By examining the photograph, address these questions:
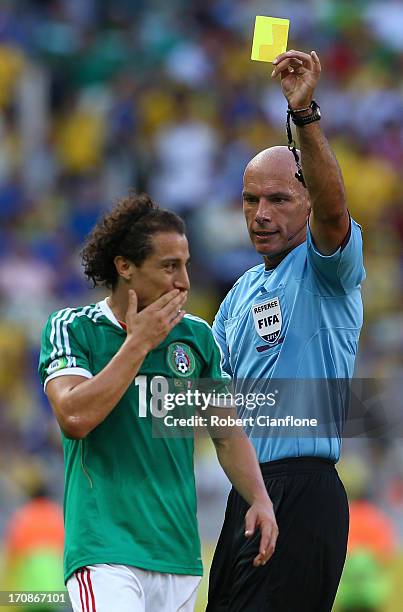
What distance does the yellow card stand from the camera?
14.8ft

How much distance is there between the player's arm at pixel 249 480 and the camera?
4211mm

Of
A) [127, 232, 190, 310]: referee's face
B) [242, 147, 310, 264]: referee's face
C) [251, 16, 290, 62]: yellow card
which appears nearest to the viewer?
[127, 232, 190, 310]: referee's face

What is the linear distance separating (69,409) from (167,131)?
365 inches

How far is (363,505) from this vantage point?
28.1ft

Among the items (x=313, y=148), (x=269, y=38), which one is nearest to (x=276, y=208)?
(x=313, y=148)

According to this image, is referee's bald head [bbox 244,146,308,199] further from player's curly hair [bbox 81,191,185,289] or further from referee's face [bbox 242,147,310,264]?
player's curly hair [bbox 81,191,185,289]

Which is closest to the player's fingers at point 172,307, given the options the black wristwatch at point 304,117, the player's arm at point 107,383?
the player's arm at point 107,383

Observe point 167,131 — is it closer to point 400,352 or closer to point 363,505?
point 400,352

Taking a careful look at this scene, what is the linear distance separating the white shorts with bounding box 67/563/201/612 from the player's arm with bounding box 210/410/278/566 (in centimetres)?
27

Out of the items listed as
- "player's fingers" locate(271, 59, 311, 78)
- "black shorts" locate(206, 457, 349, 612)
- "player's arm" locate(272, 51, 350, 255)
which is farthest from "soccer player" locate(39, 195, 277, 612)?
"player's fingers" locate(271, 59, 311, 78)

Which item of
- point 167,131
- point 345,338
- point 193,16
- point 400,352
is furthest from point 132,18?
point 345,338

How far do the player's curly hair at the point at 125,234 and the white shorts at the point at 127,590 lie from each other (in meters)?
0.99

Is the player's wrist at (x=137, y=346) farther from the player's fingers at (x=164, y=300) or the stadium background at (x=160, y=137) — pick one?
the stadium background at (x=160, y=137)

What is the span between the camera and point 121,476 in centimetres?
416
